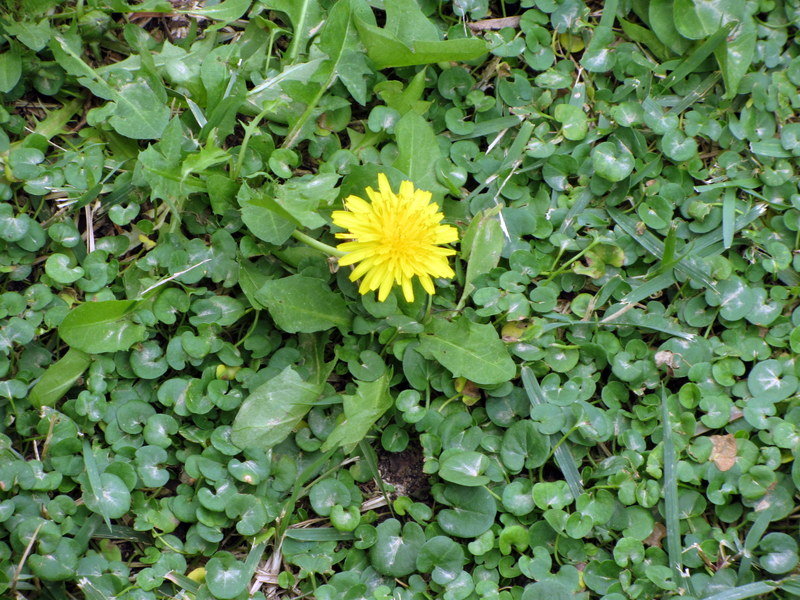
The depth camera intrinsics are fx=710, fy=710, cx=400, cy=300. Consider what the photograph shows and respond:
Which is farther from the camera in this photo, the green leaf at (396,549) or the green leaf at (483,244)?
the green leaf at (483,244)

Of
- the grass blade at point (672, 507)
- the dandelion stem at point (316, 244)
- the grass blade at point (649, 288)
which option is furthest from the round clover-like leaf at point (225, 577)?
the grass blade at point (649, 288)

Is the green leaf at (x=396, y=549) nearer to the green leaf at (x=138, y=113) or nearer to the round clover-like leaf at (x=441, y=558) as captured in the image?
the round clover-like leaf at (x=441, y=558)

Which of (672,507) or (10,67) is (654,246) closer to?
(672,507)

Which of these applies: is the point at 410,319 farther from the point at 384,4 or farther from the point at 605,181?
the point at 384,4

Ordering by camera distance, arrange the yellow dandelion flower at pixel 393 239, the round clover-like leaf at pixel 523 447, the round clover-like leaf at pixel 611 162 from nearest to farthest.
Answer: the yellow dandelion flower at pixel 393 239, the round clover-like leaf at pixel 523 447, the round clover-like leaf at pixel 611 162

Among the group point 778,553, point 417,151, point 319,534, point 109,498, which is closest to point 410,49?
point 417,151

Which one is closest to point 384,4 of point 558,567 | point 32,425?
point 32,425

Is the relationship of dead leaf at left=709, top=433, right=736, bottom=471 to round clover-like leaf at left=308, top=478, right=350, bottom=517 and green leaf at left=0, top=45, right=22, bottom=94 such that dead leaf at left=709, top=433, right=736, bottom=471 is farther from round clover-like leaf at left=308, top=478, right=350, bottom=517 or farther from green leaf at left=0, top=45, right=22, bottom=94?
green leaf at left=0, top=45, right=22, bottom=94
